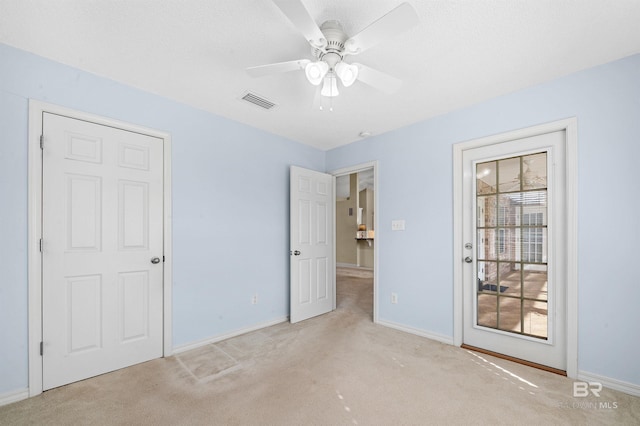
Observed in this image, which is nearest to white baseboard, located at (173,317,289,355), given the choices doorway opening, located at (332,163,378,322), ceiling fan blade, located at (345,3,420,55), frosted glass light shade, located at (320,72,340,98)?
frosted glass light shade, located at (320,72,340,98)

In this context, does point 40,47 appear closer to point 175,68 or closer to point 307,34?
point 175,68

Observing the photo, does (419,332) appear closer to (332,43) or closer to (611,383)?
(611,383)

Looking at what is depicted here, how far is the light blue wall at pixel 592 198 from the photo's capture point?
206 centimetres

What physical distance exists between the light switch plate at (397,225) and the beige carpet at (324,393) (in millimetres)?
1347

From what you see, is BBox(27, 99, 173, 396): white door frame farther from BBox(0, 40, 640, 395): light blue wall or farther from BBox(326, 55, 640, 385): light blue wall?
BBox(326, 55, 640, 385): light blue wall

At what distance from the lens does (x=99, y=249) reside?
2.33 meters

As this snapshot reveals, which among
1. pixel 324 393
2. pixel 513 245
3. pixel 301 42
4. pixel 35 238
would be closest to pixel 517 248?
pixel 513 245

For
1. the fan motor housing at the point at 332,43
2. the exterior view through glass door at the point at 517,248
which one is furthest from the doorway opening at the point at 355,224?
the fan motor housing at the point at 332,43

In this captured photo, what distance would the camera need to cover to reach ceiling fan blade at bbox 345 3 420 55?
1.27 metres

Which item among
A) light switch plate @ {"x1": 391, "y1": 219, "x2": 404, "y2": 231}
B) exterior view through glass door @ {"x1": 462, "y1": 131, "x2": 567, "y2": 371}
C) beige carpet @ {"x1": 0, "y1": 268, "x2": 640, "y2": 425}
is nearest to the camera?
beige carpet @ {"x1": 0, "y1": 268, "x2": 640, "y2": 425}

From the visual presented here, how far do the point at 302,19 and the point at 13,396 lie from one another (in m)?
3.08

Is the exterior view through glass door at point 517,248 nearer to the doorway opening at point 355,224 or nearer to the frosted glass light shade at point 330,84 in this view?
the frosted glass light shade at point 330,84

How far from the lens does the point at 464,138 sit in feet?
9.64

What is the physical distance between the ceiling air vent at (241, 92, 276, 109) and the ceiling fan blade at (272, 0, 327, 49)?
4.13ft
